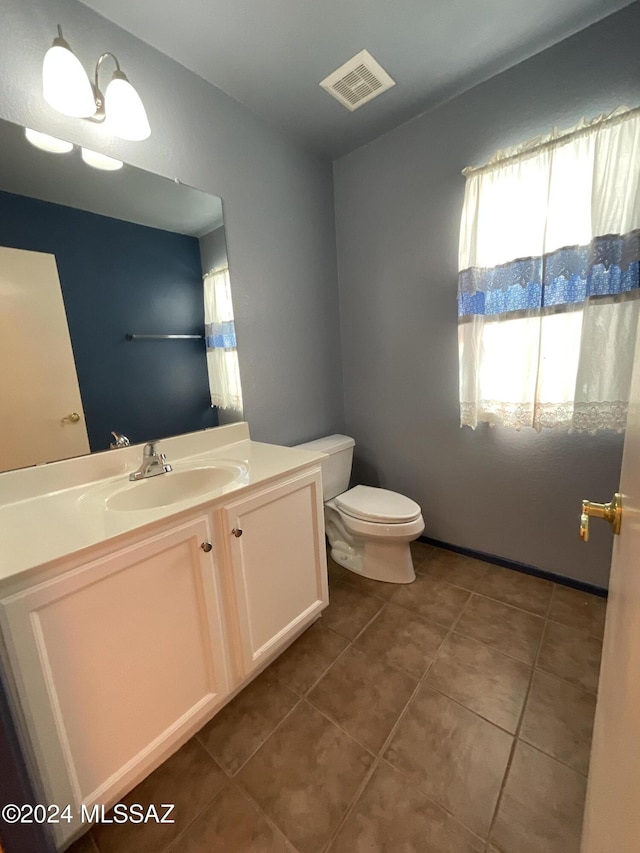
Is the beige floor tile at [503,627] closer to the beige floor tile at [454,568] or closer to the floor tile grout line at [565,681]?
the floor tile grout line at [565,681]

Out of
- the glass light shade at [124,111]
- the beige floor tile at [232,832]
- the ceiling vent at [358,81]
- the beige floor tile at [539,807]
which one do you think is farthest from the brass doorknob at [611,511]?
the ceiling vent at [358,81]

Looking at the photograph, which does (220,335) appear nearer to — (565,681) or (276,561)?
(276,561)

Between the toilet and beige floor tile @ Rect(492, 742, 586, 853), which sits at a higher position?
the toilet

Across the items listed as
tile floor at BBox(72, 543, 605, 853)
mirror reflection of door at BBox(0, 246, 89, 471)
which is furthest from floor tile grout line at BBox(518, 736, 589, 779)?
mirror reflection of door at BBox(0, 246, 89, 471)

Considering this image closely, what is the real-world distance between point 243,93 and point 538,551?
8.71 feet

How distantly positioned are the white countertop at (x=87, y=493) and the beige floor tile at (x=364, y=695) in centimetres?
81

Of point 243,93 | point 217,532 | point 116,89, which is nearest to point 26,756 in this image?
point 217,532

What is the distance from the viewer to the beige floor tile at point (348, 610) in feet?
4.97

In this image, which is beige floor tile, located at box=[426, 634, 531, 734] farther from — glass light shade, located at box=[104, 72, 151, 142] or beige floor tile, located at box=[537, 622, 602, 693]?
glass light shade, located at box=[104, 72, 151, 142]

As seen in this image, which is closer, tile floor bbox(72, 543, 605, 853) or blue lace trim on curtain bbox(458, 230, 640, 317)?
tile floor bbox(72, 543, 605, 853)

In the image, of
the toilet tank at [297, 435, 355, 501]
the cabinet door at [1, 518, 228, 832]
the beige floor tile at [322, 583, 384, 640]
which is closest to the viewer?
the cabinet door at [1, 518, 228, 832]

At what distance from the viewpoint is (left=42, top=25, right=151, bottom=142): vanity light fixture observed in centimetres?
101

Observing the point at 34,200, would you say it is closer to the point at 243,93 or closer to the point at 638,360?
the point at 243,93

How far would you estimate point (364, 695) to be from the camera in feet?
3.95
